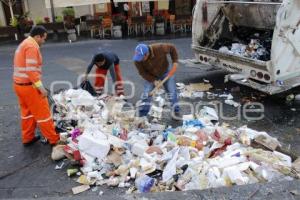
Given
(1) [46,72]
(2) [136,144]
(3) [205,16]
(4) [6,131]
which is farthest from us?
(1) [46,72]

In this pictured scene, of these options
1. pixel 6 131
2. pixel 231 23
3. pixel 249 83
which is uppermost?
pixel 231 23

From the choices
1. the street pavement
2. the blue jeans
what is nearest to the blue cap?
the blue jeans

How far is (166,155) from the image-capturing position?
4191mm

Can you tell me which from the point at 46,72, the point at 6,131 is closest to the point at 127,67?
the point at 46,72

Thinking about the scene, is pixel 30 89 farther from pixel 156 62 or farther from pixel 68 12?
pixel 68 12

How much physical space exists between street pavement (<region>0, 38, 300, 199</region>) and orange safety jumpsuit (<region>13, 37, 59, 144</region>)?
0.29 metres

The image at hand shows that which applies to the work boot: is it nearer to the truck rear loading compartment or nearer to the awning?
the truck rear loading compartment

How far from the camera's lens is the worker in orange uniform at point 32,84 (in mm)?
4500

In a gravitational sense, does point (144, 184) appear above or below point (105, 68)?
below

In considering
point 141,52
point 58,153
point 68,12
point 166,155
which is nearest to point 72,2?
point 68,12

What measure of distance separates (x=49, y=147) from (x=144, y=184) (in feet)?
5.78

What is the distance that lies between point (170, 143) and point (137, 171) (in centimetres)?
61

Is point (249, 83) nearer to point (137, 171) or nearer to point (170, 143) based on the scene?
point (170, 143)

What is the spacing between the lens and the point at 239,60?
247 inches
